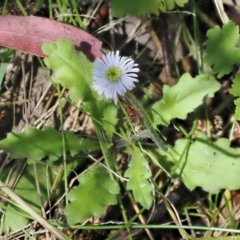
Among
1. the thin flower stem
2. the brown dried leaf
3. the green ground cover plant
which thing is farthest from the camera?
the brown dried leaf

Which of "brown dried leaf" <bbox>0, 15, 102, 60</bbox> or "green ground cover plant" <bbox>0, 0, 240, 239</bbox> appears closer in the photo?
"green ground cover plant" <bbox>0, 0, 240, 239</bbox>

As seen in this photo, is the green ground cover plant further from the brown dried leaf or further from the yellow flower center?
the yellow flower center

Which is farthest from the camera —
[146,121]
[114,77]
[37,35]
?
[37,35]

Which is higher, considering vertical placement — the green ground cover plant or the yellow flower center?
the yellow flower center

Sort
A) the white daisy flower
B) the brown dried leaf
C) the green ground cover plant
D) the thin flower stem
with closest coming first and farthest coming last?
the white daisy flower
the thin flower stem
the green ground cover plant
the brown dried leaf

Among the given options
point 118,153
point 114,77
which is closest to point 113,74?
point 114,77

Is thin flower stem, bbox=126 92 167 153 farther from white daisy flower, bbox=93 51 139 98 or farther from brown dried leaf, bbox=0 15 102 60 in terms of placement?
brown dried leaf, bbox=0 15 102 60

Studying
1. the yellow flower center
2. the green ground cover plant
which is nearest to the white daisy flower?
the yellow flower center

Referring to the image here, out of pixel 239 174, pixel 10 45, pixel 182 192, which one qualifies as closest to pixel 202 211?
pixel 182 192

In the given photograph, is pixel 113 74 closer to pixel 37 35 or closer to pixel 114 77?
pixel 114 77

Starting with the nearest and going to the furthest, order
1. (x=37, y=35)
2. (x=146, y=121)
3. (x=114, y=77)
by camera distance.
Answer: (x=114, y=77), (x=146, y=121), (x=37, y=35)
